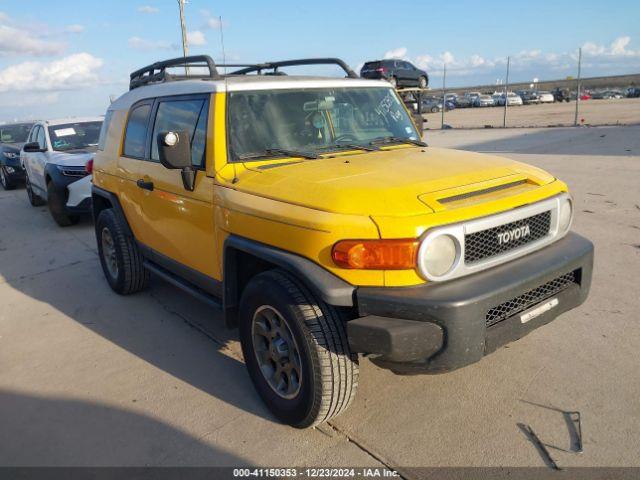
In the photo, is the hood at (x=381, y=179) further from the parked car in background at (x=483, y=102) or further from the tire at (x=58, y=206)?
the parked car in background at (x=483, y=102)

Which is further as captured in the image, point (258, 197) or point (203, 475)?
point (258, 197)

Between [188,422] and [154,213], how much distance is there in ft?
5.94

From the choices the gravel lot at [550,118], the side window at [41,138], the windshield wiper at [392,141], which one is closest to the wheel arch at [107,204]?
the windshield wiper at [392,141]

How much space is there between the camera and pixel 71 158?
8602mm

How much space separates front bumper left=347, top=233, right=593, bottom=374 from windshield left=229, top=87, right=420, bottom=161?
144 centimetres

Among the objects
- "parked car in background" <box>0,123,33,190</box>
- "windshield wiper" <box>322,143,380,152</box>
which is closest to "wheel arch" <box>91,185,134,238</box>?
"windshield wiper" <box>322,143,380,152</box>

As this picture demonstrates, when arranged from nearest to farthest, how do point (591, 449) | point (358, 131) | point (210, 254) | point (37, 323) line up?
point (591, 449) → point (210, 254) → point (358, 131) → point (37, 323)

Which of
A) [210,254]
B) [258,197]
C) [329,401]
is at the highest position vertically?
[258,197]

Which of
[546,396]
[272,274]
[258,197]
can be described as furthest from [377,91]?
[546,396]

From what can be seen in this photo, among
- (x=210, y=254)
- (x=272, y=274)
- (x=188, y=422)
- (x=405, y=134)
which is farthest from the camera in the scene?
(x=405, y=134)

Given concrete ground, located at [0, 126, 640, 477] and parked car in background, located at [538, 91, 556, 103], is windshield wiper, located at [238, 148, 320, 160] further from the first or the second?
parked car in background, located at [538, 91, 556, 103]

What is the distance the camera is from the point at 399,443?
9.32 ft

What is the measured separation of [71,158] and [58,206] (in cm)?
Answer: 83

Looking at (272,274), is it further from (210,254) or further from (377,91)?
(377,91)
